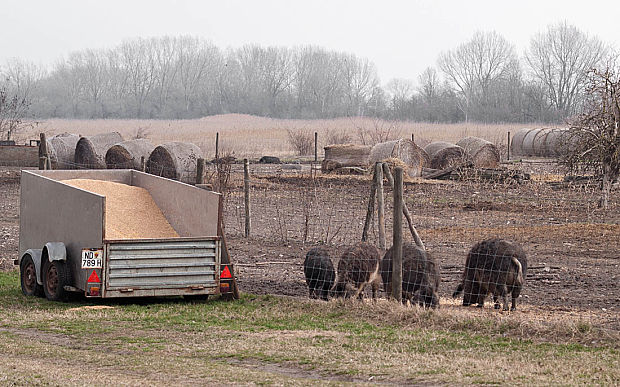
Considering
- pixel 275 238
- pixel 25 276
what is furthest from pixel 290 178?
pixel 25 276

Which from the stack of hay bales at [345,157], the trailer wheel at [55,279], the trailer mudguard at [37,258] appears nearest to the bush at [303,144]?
the stack of hay bales at [345,157]

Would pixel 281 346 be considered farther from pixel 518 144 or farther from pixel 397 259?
pixel 518 144

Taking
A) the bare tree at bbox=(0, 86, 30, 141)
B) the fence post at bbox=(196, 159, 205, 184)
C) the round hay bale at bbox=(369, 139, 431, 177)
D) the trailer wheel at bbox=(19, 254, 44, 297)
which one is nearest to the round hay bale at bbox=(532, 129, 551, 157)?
the round hay bale at bbox=(369, 139, 431, 177)

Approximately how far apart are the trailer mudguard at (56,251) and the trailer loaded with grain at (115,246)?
0.01 m

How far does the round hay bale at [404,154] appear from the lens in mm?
30406

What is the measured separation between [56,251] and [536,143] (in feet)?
118

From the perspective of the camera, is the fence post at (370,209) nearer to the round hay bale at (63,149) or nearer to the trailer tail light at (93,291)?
the trailer tail light at (93,291)

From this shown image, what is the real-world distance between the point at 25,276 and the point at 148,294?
226cm

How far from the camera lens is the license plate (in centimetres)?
970

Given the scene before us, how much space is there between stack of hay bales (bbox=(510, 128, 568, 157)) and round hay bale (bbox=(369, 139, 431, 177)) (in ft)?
37.9

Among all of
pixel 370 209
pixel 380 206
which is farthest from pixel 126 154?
pixel 380 206

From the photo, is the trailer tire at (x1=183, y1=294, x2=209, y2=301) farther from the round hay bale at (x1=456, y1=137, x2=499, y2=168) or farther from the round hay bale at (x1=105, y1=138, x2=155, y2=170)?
the round hay bale at (x1=456, y1=137, x2=499, y2=168)

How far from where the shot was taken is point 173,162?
2772 cm

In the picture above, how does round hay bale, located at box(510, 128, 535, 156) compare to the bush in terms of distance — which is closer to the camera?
round hay bale, located at box(510, 128, 535, 156)
